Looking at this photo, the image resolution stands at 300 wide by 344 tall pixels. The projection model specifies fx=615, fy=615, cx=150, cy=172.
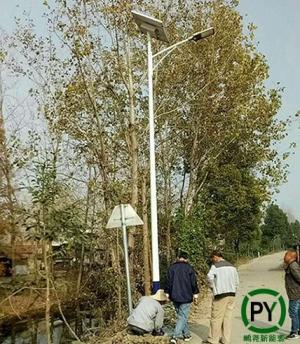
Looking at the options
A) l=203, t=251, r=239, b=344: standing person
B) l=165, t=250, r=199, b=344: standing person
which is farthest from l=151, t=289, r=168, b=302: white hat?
l=203, t=251, r=239, b=344: standing person

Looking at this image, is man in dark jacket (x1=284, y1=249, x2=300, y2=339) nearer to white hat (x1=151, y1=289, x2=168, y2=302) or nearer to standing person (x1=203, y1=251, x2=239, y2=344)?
standing person (x1=203, y1=251, x2=239, y2=344)

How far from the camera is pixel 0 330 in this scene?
23.1 meters

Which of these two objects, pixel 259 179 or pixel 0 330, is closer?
pixel 0 330

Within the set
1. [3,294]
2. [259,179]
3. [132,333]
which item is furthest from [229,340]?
[259,179]

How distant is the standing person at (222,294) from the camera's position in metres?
11.1

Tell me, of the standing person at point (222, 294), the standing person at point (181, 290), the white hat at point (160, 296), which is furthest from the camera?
the standing person at point (181, 290)

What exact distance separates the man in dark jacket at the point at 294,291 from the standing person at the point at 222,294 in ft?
4.35

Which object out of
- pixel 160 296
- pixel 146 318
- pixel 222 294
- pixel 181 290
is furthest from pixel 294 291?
pixel 146 318

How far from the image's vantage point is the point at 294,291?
11875 millimetres

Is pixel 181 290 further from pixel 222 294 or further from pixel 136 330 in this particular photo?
pixel 136 330

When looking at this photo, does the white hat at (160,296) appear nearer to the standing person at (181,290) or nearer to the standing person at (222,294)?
the standing person at (181,290)

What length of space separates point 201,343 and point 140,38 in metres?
9.90

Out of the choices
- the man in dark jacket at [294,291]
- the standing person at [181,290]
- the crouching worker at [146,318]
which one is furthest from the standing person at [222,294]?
the man in dark jacket at [294,291]

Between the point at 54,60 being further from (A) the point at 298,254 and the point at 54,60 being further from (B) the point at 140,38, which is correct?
(A) the point at 298,254
